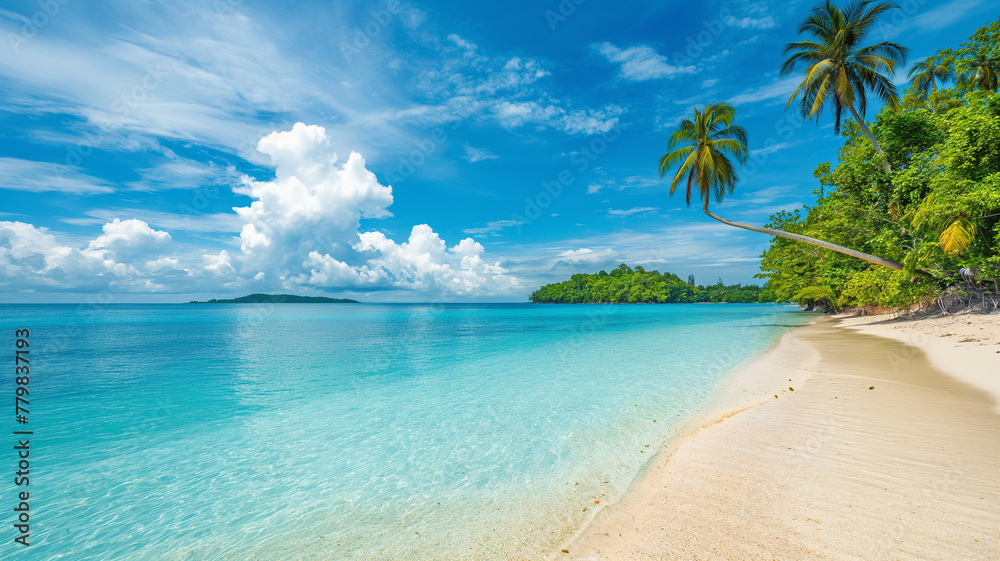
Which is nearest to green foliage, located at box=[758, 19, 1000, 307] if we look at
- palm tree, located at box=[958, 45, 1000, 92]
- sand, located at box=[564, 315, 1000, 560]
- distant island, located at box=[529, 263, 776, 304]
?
palm tree, located at box=[958, 45, 1000, 92]

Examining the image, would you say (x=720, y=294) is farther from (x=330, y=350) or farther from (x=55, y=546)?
(x=55, y=546)

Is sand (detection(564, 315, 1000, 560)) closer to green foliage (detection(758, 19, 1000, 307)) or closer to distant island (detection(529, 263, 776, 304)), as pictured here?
green foliage (detection(758, 19, 1000, 307))

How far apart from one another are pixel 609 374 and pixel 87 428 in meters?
12.8

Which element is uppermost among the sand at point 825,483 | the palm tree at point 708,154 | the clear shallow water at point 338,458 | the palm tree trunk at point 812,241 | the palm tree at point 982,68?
the palm tree at point 982,68

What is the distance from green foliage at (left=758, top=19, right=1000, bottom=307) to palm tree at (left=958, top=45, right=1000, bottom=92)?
11 centimetres

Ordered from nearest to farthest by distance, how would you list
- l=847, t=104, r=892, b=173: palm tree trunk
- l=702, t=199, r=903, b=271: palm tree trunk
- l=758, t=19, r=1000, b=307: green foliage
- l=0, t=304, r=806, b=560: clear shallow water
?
1. l=0, t=304, r=806, b=560: clear shallow water
2. l=758, t=19, r=1000, b=307: green foliage
3. l=702, t=199, r=903, b=271: palm tree trunk
4. l=847, t=104, r=892, b=173: palm tree trunk

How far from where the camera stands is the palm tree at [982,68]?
18328 mm

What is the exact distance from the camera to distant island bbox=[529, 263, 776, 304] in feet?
450

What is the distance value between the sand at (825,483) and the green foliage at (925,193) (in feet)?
35.2

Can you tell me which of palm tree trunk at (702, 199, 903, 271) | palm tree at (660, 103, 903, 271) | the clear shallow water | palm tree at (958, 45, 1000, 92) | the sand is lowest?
the clear shallow water

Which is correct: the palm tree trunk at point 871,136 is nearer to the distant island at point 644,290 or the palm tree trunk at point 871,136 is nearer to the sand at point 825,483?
the sand at point 825,483

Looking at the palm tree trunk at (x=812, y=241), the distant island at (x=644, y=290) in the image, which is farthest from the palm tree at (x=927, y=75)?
the distant island at (x=644, y=290)

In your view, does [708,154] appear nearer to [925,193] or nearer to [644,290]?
[925,193]

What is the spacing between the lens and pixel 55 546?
12.3 ft
